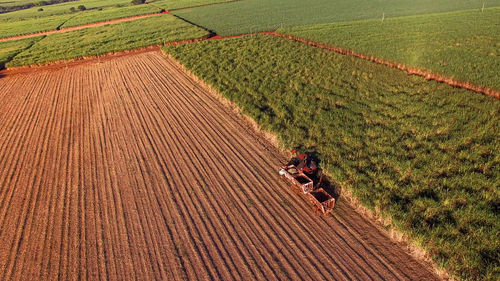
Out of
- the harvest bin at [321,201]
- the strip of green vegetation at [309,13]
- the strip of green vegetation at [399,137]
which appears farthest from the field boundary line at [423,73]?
the strip of green vegetation at [309,13]

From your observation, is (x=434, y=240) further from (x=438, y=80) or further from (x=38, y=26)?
(x=38, y=26)

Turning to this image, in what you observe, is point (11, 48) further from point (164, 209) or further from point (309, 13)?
point (309, 13)

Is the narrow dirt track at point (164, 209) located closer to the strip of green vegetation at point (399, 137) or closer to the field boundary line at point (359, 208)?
the field boundary line at point (359, 208)

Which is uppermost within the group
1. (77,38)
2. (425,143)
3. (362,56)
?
(77,38)

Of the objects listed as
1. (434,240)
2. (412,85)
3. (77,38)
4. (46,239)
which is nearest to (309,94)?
(412,85)

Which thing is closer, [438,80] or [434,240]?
[434,240]

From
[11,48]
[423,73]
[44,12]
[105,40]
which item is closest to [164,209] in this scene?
[423,73]
